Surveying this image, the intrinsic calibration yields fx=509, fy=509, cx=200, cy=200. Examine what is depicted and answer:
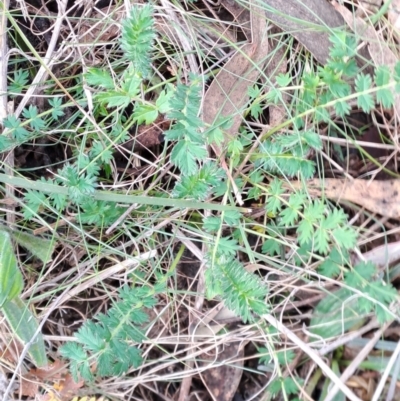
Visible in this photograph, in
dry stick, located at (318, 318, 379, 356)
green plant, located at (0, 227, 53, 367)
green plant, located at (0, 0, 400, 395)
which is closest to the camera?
green plant, located at (0, 0, 400, 395)

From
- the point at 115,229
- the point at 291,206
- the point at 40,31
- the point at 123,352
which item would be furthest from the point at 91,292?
the point at 40,31

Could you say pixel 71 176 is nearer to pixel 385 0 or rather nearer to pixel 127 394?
pixel 127 394

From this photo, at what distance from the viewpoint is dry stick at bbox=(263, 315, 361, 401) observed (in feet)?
4.04

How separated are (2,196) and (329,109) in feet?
2.76

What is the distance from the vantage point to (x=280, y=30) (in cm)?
127

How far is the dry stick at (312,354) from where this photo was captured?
4.04ft

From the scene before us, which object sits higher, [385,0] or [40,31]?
[385,0]

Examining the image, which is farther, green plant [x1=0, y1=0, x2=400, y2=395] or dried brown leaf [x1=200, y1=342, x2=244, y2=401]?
dried brown leaf [x1=200, y1=342, x2=244, y2=401]

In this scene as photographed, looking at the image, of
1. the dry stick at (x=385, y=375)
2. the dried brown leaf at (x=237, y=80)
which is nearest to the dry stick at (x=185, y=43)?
the dried brown leaf at (x=237, y=80)

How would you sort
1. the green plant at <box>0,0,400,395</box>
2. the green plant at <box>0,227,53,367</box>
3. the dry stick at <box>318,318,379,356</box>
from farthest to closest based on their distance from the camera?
the dry stick at <box>318,318,379,356</box>, the green plant at <box>0,227,53,367</box>, the green plant at <box>0,0,400,395</box>

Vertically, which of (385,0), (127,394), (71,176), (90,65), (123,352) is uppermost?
(385,0)

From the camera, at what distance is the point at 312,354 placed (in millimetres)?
1269

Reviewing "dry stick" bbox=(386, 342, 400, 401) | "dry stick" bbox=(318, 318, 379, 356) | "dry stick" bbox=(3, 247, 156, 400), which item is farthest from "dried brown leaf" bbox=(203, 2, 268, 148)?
"dry stick" bbox=(386, 342, 400, 401)

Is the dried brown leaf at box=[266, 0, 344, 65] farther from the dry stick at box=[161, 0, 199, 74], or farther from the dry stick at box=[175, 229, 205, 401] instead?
the dry stick at box=[175, 229, 205, 401]
